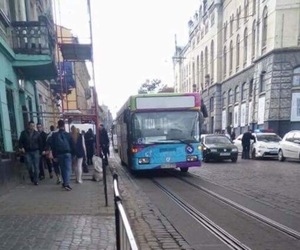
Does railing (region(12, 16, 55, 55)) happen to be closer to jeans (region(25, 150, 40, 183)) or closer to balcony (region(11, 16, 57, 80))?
balcony (region(11, 16, 57, 80))

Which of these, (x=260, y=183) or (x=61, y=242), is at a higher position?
(x=61, y=242)

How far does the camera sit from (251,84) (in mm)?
33875

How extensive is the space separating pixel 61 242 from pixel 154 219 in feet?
7.08

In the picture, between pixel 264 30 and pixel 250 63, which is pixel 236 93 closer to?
pixel 250 63

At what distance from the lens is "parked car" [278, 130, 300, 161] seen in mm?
17969

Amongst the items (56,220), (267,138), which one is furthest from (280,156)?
(56,220)

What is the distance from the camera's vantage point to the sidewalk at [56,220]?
5.10 meters

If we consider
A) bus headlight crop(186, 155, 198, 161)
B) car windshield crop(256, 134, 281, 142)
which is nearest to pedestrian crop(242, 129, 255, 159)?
car windshield crop(256, 134, 281, 142)

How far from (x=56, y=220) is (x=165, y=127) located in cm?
676

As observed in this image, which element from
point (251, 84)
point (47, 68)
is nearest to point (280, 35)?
point (251, 84)

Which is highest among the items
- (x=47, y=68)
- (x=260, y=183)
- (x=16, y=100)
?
(x=47, y=68)

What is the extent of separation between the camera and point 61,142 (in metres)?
9.52

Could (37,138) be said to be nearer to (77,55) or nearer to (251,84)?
(77,55)

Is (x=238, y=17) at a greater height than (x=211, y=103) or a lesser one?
greater
